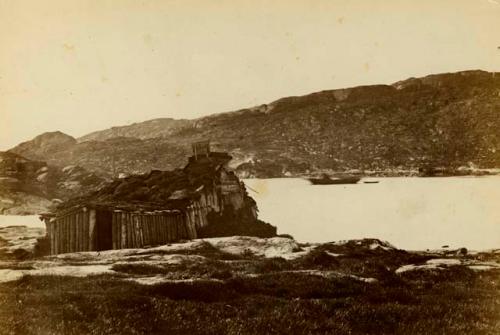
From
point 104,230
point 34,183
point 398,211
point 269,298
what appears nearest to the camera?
point 269,298

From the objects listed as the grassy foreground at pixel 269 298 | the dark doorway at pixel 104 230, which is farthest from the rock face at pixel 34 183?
the grassy foreground at pixel 269 298

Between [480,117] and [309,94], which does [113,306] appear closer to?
[309,94]

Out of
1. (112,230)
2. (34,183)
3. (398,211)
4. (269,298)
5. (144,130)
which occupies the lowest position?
(269,298)

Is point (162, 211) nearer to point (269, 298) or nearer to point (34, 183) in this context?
point (34, 183)

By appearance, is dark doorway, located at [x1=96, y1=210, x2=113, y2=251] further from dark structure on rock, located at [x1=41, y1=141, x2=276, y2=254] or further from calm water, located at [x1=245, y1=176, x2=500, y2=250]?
calm water, located at [x1=245, y1=176, x2=500, y2=250]

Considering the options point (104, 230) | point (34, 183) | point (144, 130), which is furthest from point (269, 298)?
point (34, 183)

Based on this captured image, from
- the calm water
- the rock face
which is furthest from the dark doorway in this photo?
the calm water

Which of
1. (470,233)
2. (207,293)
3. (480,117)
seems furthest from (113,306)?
(480,117)
